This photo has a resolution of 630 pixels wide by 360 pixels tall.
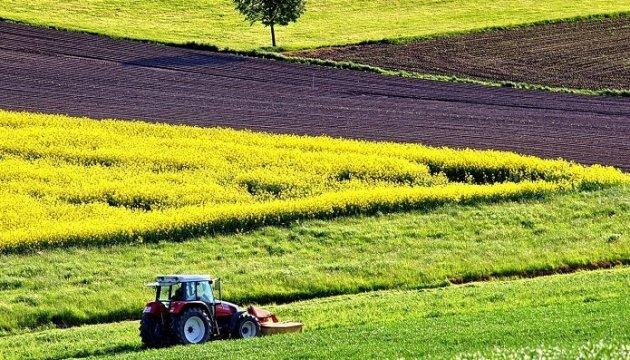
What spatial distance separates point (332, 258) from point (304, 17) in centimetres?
4387

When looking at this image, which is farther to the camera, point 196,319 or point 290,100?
point 290,100

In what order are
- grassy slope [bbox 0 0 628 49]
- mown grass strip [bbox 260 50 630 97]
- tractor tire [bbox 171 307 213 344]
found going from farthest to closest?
1. grassy slope [bbox 0 0 628 49]
2. mown grass strip [bbox 260 50 630 97]
3. tractor tire [bbox 171 307 213 344]

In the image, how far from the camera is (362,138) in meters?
48.5

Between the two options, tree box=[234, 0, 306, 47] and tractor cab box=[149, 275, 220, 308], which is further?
tree box=[234, 0, 306, 47]

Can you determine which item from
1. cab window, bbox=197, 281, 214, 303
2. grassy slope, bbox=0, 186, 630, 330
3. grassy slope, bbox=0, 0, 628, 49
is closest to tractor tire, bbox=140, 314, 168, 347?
cab window, bbox=197, 281, 214, 303

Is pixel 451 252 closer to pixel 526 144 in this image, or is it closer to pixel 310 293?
pixel 310 293

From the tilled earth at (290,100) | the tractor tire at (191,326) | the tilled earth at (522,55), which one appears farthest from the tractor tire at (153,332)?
the tilled earth at (522,55)

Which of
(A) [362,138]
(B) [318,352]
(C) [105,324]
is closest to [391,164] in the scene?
(A) [362,138]

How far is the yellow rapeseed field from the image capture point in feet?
117

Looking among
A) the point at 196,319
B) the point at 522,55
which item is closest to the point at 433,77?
the point at 522,55

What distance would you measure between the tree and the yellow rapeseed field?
67.7 ft

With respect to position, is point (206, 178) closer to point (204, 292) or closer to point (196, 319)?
point (204, 292)

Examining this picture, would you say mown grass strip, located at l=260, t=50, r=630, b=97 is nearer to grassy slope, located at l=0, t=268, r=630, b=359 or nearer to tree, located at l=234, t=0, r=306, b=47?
tree, located at l=234, t=0, r=306, b=47

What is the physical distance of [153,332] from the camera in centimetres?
2512
